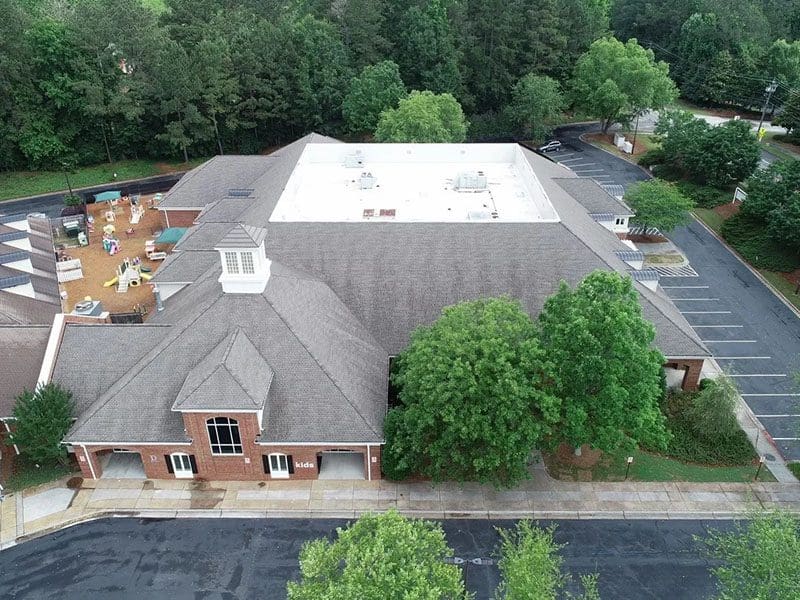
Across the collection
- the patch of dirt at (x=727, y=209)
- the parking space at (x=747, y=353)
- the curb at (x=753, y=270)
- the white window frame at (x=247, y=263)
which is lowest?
the parking space at (x=747, y=353)

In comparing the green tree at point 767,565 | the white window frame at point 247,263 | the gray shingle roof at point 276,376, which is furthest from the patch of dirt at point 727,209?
the white window frame at point 247,263

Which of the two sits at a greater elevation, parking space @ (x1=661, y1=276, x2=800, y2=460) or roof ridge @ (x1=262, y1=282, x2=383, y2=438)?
roof ridge @ (x1=262, y1=282, x2=383, y2=438)

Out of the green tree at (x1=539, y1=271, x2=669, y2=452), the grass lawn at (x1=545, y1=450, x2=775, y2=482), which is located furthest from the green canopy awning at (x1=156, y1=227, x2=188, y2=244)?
the grass lawn at (x1=545, y1=450, x2=775, y2=482)

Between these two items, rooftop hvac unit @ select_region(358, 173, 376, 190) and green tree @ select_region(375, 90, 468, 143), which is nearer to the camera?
rooftop hvac unit @ select_region(358, 173, 376, 190)

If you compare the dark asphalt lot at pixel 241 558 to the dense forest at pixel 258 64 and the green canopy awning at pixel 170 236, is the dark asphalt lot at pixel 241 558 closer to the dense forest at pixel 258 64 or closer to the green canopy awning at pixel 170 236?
the green canopy awning at pixel 170 236

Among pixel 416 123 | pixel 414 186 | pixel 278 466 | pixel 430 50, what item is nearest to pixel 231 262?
pixel 278 466

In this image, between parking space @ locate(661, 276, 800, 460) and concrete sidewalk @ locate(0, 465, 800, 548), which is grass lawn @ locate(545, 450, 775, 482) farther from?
parking space @ locate(661, 276, 800, 460)

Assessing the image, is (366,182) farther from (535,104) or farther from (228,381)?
(535,104)
